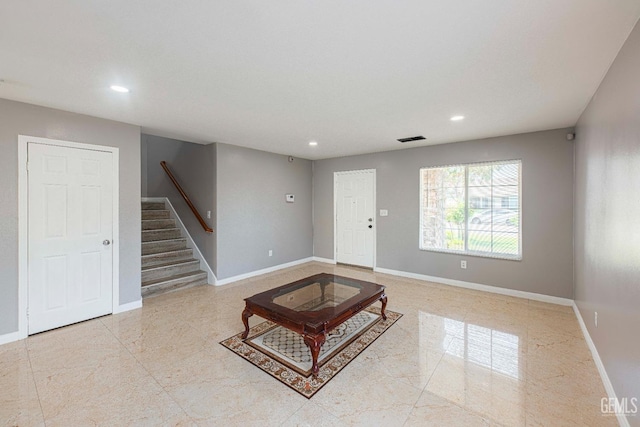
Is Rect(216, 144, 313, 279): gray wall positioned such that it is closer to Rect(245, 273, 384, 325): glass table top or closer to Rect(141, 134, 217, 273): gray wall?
Rect(141, 134, 217, 273): gray wall

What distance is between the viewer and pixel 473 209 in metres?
4.41

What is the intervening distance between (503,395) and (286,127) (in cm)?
347

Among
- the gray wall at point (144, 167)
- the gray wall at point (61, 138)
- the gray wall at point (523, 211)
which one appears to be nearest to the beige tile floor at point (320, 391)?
the gray wall at point (61, 138)

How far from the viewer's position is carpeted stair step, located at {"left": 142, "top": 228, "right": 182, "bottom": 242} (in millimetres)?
4868

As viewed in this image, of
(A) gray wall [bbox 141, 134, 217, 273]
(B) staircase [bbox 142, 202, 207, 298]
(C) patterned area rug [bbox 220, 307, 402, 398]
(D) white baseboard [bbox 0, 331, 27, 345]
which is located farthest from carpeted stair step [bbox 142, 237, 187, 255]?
(C) patterned area rug [bbox 220, 307, 402, 398]

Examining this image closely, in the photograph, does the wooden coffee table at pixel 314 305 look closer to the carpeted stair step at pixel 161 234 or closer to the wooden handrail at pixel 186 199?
the wooden handrail at pixel 186 199

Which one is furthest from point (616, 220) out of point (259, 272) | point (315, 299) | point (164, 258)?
point (164, 258)

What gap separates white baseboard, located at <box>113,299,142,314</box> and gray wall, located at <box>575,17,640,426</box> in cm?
467

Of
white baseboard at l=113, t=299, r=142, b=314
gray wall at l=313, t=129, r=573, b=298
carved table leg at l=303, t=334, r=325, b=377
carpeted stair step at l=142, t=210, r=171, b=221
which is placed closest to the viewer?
carved table leg at l=303, t=334, r=325, b=377

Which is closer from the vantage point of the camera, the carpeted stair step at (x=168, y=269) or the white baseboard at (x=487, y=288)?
the white baseboard at (x=487, y=288)

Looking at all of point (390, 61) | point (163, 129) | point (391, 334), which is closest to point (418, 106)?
point (390, 61)

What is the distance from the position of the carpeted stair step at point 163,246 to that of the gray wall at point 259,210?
1000mm

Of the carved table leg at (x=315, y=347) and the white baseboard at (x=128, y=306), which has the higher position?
the carved table leg at (x=315, y=347)

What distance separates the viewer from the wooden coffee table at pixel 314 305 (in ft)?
7.38
